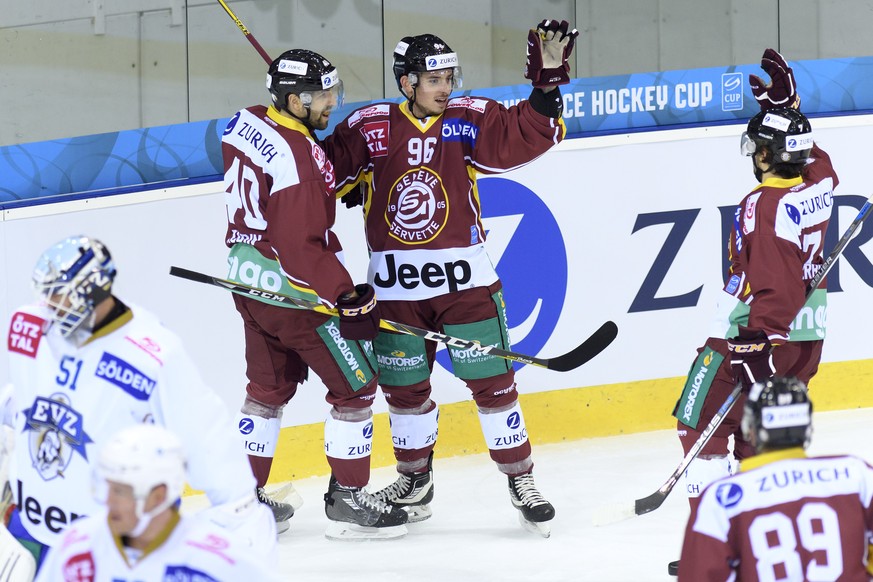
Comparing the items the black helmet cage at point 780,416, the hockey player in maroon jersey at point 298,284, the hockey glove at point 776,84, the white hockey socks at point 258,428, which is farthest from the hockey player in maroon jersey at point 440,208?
the black helmet cage at point 780,416

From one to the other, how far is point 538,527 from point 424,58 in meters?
1.34

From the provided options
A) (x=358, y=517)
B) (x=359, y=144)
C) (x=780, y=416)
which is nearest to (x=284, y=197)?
(x=359, y=144)

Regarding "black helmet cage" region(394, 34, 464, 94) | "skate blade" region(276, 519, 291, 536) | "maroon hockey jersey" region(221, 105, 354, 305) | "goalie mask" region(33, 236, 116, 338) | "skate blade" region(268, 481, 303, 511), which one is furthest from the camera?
"skate blade" region(268, 481, 303, 511)

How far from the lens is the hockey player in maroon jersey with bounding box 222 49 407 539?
3.50m

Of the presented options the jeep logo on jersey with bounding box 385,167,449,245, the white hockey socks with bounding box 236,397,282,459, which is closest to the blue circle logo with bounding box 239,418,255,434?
the white hockey socks with bounding box 236,397,282,459

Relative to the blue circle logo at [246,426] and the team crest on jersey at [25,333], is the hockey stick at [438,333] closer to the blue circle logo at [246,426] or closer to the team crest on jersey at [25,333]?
the blue circle logo at [246,426]

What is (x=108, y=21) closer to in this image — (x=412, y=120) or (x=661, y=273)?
(x=412, y=120)

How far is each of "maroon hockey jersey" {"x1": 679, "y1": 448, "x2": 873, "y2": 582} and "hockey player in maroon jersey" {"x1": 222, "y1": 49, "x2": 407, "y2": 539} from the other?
5.50 feet

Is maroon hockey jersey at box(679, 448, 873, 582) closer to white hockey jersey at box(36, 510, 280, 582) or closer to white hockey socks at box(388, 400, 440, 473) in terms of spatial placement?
white hockey jersey at box(36, 510, 280, 582)

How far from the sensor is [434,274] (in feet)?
12.5

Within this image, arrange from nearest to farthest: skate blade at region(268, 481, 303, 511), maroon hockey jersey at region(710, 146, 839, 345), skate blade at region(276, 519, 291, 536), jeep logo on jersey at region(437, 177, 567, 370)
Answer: maroon hockey jersey at region(710, 146, 839, 345)
skate blade at region(276, 519, 291, 536)
skate blade at region(268, 481, 303, 511)
jeep logo on jersey at region(437, 177, 567, 370)

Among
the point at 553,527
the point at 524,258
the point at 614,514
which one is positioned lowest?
the point at 553,527

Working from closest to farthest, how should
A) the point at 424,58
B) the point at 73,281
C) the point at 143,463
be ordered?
the point at 143,463
the point at 73,281
the point at 424,58

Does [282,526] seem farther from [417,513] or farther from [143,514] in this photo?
[143,514]
